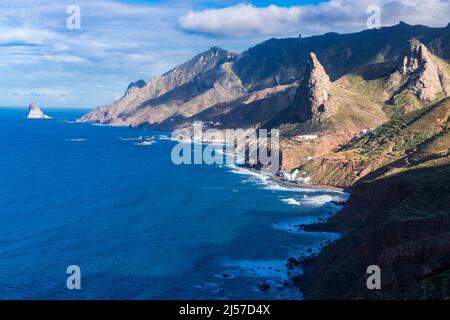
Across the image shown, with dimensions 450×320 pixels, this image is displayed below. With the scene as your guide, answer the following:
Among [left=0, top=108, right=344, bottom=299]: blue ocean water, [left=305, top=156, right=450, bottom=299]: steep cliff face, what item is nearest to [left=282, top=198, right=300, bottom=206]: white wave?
[left=0, top=108, right=344, bottom=299]: blue ocean water

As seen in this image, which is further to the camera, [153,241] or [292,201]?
[292,201]

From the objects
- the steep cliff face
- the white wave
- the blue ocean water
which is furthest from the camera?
the white wave

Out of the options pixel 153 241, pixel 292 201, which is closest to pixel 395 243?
pixel 153 241

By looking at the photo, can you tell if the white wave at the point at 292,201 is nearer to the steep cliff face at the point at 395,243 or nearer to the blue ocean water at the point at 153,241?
the blue ocean water at the point at 153,241

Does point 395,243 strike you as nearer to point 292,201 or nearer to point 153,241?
point 153,241

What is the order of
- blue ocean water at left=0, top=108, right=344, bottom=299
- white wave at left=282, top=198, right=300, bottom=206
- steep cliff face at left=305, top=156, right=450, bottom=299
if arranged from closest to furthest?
steep cliff face at left=305, top=156, right=450, bottom=299, blue ocean water at left=0, top=108, right=344, bottom=299, white wave at left=282, top=198, right=300, bottom=206

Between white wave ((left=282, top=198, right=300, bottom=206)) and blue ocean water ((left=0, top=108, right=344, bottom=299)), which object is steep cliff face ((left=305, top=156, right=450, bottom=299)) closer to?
blue ocean water ((left=0, top=108, right=344, bottom=299))

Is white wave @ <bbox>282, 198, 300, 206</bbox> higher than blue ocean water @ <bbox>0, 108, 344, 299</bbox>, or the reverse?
white wave @ <bbox>282, 198, 300, 206</bbox>

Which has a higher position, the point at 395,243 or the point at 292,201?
the point at 395,243

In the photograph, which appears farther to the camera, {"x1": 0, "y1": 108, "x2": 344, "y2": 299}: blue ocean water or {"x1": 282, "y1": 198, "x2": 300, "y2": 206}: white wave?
{"x1": 282, "y1": 198, "x2": 300, "y2": 206}: white wave

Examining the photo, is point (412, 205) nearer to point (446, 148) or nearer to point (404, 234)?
point (404, 234)
